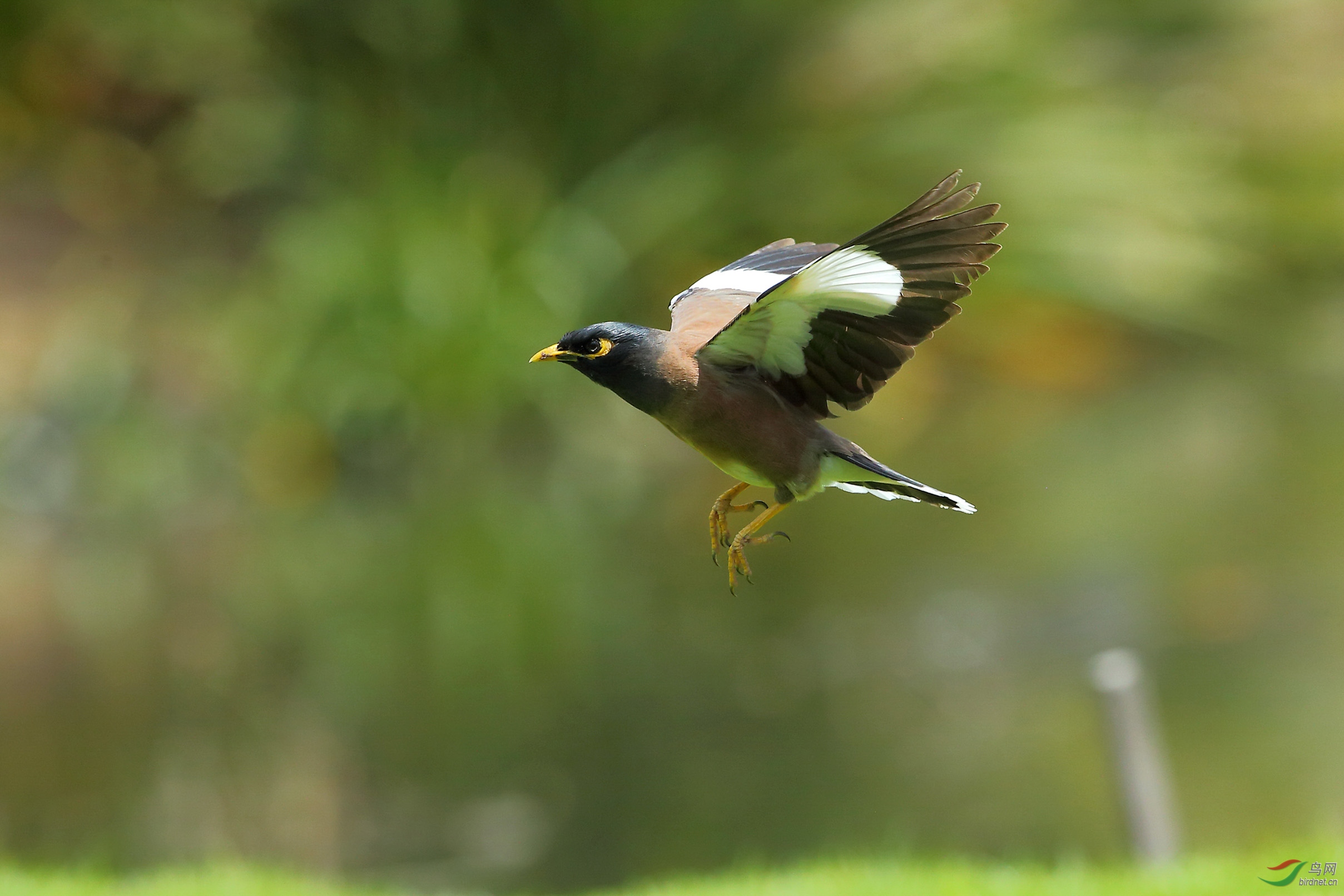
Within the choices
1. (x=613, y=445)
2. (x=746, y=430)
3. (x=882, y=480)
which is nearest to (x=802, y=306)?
(x=746, y=430)

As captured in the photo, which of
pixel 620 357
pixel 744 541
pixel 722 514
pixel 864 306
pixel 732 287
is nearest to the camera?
pixel 620 357

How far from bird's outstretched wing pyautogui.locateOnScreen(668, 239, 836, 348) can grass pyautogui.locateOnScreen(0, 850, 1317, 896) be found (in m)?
2.11

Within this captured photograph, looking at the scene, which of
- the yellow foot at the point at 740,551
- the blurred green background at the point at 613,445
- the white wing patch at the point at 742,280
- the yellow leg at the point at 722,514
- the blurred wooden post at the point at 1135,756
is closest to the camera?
the yellow foot at the point at 740,551

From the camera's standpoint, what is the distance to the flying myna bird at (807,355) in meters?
2.52

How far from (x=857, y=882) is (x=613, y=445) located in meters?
10.8

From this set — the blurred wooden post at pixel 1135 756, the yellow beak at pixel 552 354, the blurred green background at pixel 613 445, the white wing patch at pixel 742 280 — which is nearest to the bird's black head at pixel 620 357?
the yellow beak at pixel 552 354

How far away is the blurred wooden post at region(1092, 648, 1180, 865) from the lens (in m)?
5.00

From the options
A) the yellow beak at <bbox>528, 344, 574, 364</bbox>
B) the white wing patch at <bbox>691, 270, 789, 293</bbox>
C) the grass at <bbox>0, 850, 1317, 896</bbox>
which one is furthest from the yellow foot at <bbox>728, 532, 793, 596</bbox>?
the grass at <bbox>0, 850, 1317, 896</bbox>

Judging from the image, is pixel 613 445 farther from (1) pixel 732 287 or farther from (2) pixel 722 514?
(2) pixel 722 514

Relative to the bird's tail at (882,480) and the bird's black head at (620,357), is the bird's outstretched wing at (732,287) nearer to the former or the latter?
Answer: the bird's black head at (620,357)

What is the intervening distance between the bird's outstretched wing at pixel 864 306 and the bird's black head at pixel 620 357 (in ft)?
0.43

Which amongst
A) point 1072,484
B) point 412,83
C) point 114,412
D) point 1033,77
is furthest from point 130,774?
point 1033,77

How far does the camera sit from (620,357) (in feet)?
8.29

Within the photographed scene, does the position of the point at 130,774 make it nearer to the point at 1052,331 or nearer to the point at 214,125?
the point at 214,125
